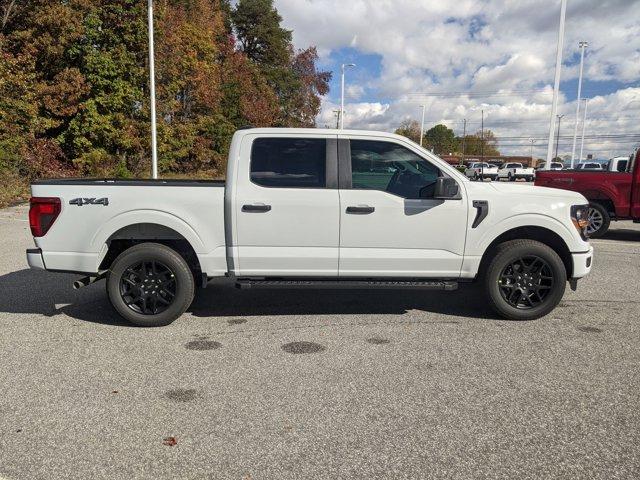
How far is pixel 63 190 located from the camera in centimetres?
484

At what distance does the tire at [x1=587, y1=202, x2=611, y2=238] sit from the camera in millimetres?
11367

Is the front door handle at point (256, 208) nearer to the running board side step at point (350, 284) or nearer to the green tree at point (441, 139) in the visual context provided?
the running board side step at point (350, 284)

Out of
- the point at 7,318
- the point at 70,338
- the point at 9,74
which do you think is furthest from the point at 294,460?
the point at 9,74

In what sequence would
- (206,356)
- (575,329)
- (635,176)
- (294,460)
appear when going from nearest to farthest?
(294,460)
(206,356)
(575,329)
(635,176)

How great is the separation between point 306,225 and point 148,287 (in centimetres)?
167

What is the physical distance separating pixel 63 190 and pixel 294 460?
347 centimetres

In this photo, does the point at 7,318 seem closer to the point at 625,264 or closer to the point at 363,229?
the point at 363,229

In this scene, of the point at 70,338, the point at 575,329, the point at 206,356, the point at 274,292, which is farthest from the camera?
the point at 274,292

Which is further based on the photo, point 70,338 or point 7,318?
point 7,318

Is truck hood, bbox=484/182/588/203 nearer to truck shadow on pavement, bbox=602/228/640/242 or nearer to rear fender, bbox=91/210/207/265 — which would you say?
rear fender, bbox=91/210/207/265

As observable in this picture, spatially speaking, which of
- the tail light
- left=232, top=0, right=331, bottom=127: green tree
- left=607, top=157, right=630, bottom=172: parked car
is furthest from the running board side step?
left=232, top=0, right=331, bottom=127: green tree

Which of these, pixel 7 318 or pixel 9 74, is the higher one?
pixel 9 74

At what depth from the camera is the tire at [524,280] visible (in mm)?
5172

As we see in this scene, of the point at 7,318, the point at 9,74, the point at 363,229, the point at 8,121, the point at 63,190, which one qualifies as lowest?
the point at 7,318
